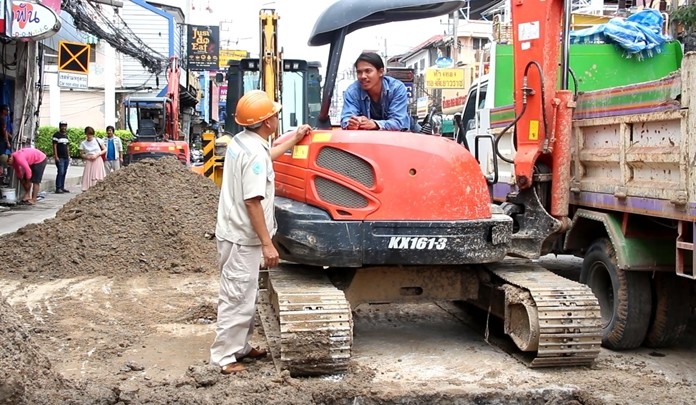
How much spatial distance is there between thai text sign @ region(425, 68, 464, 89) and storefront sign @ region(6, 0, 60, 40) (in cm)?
2225

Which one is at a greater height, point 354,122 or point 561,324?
point 354,122

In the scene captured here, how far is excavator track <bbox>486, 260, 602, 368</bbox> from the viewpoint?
4.78m

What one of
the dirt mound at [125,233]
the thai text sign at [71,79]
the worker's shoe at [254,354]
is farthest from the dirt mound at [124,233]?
the thai text sign at [71,79]

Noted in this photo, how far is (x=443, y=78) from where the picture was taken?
3328cm

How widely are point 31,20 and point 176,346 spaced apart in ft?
28.6

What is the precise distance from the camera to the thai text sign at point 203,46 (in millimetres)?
39312

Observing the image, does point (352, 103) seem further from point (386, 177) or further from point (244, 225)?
point (244, 225)

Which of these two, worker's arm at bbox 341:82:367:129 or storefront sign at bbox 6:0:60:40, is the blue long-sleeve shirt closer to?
worker's arm at bbox 341:82:367:129

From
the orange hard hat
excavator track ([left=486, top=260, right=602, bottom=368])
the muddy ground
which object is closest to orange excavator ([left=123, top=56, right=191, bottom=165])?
the muddy ground

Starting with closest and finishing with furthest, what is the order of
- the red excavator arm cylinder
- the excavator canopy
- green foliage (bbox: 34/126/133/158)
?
the excavator canopy < the red excavator arm cylinder < green foliage (bbox: 34/126/133/158)

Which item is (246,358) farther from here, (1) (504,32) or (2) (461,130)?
(1) (504,32)

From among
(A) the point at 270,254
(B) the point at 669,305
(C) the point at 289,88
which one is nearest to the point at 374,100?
(A) the point at 270,254

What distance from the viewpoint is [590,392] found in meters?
4.50

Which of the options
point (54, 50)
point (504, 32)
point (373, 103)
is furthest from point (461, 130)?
point (54, 50)
